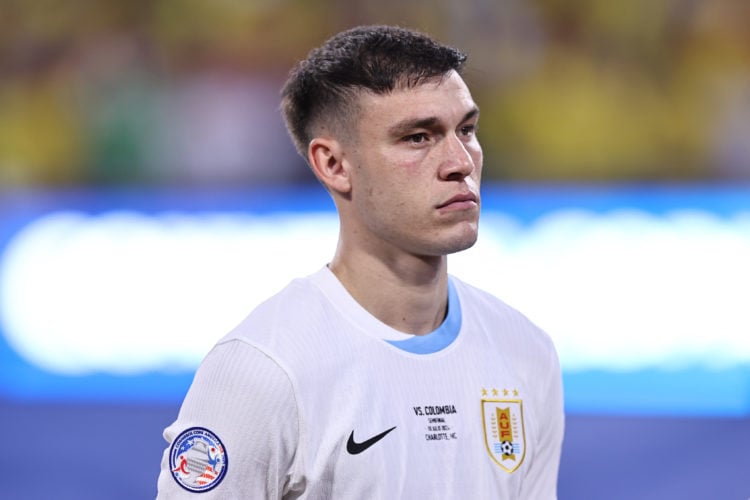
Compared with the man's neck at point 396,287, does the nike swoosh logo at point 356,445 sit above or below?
below

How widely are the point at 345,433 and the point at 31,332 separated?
14.2 feet

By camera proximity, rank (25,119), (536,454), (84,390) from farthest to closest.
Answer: (25,119)
(84,390)
(536,454)

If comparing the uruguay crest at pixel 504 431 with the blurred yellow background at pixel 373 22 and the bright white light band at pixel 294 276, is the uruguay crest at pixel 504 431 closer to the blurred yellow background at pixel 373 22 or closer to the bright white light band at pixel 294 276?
the bright white light band at pixel 294 276

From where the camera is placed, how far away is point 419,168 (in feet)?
7.56

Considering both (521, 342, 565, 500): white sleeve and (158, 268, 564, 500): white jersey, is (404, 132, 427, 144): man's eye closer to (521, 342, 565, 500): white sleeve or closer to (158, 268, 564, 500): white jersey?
(158, 268, 564, 500): white jersey

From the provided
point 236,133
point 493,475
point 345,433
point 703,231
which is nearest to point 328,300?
point 345,433

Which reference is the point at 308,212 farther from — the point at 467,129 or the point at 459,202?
the point at 459,202

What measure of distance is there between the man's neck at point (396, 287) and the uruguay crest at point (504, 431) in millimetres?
223

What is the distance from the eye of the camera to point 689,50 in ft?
23.6

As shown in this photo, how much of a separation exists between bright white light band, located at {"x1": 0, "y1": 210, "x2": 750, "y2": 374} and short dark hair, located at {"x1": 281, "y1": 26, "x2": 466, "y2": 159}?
10.5 feet

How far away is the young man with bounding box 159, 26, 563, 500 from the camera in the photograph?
2.18m

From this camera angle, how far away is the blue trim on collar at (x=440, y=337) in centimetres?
237

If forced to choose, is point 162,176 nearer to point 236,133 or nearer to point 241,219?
point 236,133

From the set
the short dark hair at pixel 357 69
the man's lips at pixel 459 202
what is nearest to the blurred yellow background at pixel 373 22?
the short dark hair at pixel 357 69
